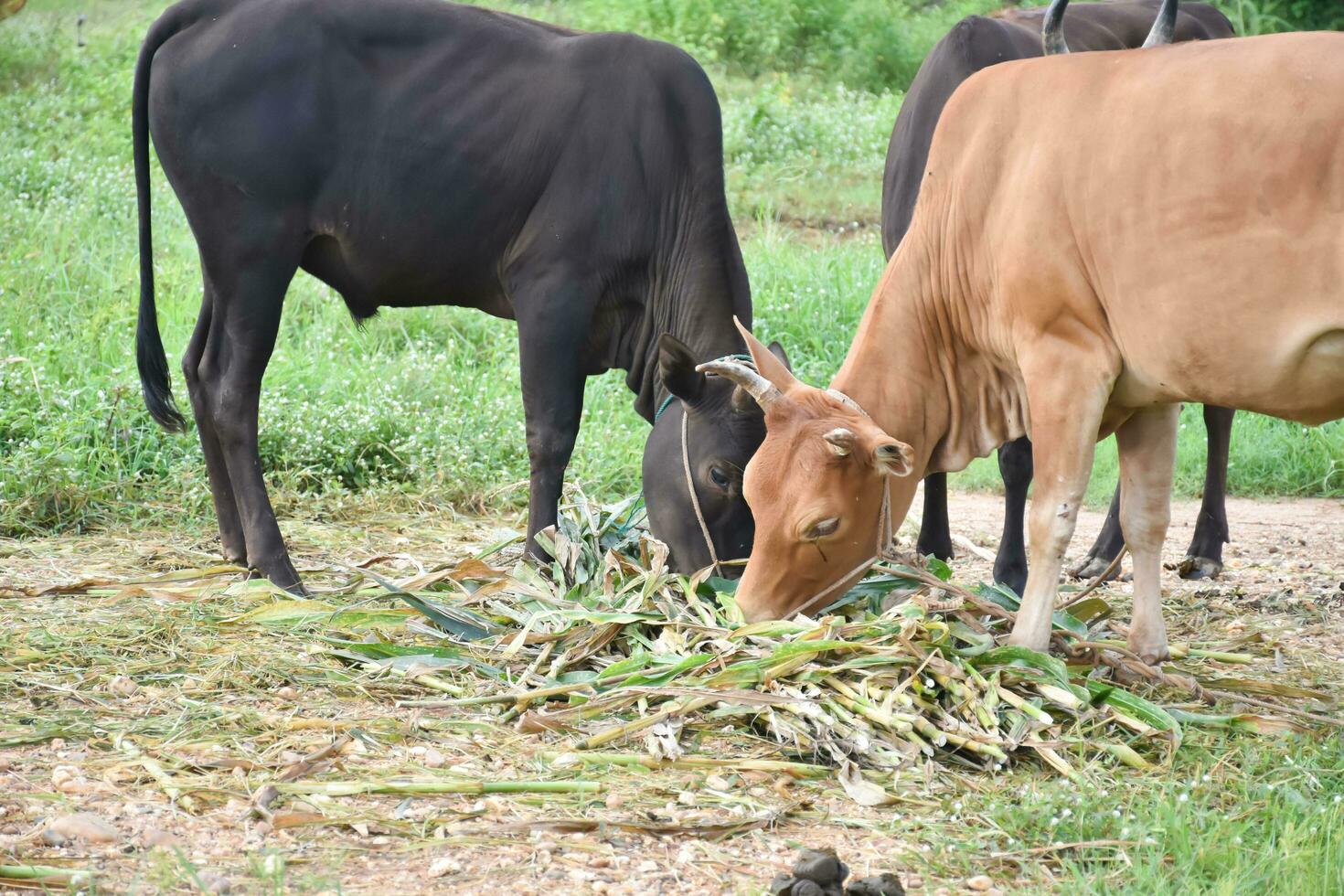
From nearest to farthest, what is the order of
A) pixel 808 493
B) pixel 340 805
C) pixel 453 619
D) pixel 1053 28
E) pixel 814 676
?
1. pixel 340 805
2. pixel 814 676
3. pixel 808 493
4. pixel 453 619
5. pixel 1053 28

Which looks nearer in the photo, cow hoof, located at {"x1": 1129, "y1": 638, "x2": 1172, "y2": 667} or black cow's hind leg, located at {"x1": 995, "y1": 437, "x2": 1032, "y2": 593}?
cow hoof, located at {"x1": 1129, "y1": 638, "x2": 1172, "y2": 667}

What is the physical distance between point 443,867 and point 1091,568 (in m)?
3.65

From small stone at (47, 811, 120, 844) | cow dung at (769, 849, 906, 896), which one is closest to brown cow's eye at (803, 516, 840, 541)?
cow dung at (769, 849, 906, 896)

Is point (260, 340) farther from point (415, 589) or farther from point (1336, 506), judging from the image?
point (1336, 506)

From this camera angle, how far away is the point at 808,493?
390 centimetres

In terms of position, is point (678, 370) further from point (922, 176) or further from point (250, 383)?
point (250, 383)

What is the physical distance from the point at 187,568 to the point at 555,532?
147 cm

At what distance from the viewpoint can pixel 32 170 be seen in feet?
34.3

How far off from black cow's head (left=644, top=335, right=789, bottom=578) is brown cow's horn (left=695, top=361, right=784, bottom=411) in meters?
0.67

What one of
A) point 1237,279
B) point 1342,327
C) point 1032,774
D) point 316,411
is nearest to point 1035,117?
point 1237,279

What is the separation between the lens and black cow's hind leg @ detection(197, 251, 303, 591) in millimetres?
4969

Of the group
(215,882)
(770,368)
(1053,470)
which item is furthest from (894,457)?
(215,882)

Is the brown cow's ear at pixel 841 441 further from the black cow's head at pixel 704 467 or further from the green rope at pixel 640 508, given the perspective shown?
the green rope at pixel 640 508

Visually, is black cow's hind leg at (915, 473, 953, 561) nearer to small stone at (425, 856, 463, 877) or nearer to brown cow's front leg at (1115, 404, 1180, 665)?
brown cow's front leg at (1115, 404, 1180, 665)
